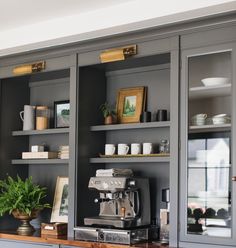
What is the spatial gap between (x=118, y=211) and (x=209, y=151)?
3.31 ft

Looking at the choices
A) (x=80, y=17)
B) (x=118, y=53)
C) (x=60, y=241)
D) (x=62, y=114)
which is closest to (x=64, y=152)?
(x=62, y=114)

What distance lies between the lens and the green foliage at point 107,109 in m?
4.61

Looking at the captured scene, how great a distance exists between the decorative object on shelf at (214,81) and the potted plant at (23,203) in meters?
1.92

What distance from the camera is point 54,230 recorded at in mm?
4484

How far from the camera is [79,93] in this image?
453 cm

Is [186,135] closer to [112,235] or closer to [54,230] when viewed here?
[112,235]

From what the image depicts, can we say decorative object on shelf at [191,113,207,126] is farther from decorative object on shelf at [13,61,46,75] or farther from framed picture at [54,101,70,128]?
decorative object on shelf at [13,61,46,75]

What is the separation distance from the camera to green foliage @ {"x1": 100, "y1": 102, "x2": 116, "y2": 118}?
4.61 meters

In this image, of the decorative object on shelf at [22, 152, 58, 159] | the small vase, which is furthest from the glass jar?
the small vase

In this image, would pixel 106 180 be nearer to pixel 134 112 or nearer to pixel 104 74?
pixel 134 112

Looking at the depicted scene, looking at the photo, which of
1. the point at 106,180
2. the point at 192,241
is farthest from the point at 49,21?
the point at 192,241

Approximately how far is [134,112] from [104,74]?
518 millimetres

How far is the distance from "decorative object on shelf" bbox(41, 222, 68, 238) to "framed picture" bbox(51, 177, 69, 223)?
283 millimetres

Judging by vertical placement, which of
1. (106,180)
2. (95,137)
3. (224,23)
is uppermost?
(224,23)
